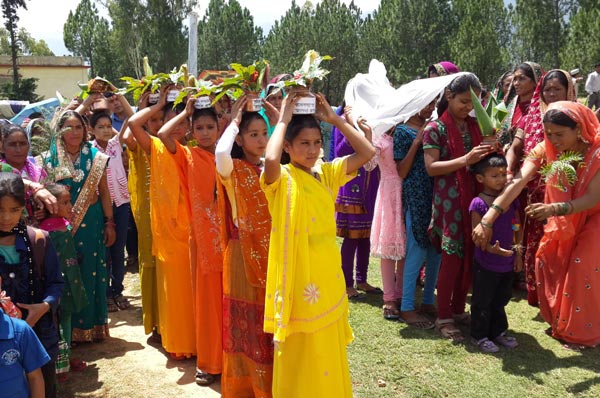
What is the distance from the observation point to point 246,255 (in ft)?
10.8

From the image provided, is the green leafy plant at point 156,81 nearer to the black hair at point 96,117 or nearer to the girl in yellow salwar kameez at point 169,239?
the girl in yellow salwar kameez at point 169,239

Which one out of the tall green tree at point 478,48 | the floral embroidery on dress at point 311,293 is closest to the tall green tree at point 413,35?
the tall green tree at point 478,48

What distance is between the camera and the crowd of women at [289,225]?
2959 mm

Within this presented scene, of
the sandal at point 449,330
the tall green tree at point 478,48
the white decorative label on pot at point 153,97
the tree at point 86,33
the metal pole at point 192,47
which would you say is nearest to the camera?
the white decorative label on pot at point 153,97

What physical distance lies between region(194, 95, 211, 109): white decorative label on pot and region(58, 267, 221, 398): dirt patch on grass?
2093 mm

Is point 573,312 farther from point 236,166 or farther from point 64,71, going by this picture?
point 64,71

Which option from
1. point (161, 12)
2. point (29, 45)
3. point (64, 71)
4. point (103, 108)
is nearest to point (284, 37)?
point (161, 12)

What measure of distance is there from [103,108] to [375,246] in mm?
3344

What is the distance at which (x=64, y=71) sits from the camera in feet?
123

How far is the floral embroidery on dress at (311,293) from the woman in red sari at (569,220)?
1639 mm

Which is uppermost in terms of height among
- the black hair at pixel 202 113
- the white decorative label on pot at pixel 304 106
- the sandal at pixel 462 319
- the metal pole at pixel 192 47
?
the metal pole at pixel 192 47

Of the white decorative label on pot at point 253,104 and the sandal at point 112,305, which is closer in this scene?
the white decorative label on pot at point 253,104

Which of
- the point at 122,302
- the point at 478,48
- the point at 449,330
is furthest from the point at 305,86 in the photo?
the point at 478,48

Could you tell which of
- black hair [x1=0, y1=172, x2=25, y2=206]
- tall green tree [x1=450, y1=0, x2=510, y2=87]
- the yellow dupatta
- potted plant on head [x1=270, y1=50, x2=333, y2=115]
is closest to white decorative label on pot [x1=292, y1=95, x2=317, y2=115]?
potted plant on head [x1=270, y1=50, x2=333, y2=115]
